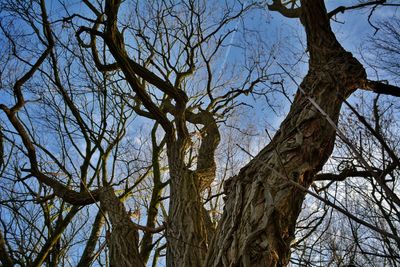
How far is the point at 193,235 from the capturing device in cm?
223

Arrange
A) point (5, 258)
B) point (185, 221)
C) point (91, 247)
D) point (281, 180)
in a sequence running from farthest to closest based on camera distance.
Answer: point (91, 247)
point (5, 258)
point (185, 221)
point (281, 180)

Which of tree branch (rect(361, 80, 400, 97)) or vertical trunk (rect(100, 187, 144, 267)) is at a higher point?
tree branch (rect(361, 80, 400, 97))

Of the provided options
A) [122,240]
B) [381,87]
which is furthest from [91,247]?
[381,87]

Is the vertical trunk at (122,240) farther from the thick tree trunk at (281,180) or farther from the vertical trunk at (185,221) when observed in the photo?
the thick tree trunk at (281,180)

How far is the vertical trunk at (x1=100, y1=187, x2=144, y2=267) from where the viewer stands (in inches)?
89.0

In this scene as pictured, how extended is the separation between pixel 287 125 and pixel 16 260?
4183mm

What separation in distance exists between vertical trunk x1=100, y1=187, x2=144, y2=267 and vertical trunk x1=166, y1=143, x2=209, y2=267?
11.2 inches

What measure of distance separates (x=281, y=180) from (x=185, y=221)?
42.6 inches

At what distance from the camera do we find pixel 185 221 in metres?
2.34

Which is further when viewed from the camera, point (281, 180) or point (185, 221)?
point (185, 221)

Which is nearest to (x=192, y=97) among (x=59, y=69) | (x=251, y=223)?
(x=59, y=69)

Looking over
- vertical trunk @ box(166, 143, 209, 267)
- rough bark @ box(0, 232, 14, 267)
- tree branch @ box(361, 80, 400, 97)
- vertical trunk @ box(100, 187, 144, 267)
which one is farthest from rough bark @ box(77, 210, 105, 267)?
tree branch @ box(361, 80, 400, 97)

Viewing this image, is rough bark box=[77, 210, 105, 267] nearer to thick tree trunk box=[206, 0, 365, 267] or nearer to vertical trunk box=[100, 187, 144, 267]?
vertical trunk box=[100, 187, 144, 267]

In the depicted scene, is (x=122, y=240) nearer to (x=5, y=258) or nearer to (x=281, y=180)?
(x=281, y=180)
